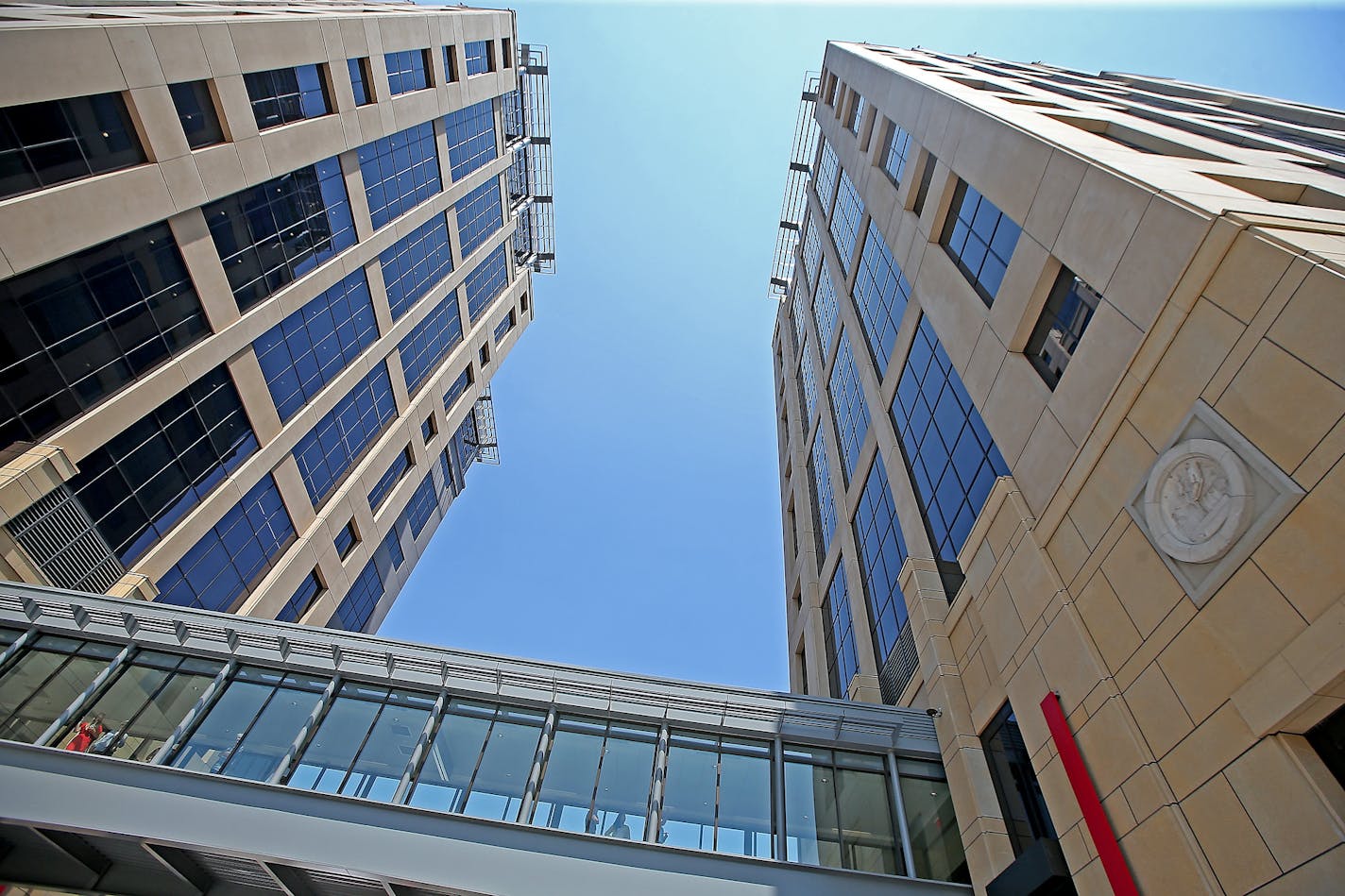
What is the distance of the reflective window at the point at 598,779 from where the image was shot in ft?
50.3

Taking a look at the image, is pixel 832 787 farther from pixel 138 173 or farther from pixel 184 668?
pixel 138 173

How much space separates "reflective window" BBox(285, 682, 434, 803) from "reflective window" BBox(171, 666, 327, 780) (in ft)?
2.22

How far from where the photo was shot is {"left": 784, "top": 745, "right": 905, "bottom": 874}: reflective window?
14945mm

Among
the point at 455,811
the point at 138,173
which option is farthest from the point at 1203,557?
the point at 138,173

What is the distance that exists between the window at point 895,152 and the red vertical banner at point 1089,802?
20.9 meters

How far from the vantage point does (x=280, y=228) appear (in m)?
27.4

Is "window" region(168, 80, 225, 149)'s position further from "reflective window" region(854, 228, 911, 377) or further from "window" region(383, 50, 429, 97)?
"reflective window" region(854, 228, 911, 377)

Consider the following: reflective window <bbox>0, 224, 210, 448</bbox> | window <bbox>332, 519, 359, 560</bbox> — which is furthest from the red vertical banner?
window <bbox>332, 519, 359, 560</bbox>

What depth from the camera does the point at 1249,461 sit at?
340 inches

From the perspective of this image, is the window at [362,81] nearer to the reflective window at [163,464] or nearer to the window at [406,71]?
the window at [406,71]

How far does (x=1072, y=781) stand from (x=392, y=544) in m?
36.6

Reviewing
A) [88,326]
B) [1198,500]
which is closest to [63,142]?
[88,326]

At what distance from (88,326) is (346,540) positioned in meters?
16.8

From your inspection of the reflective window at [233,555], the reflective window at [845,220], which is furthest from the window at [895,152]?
the reflective window at [233,555]
